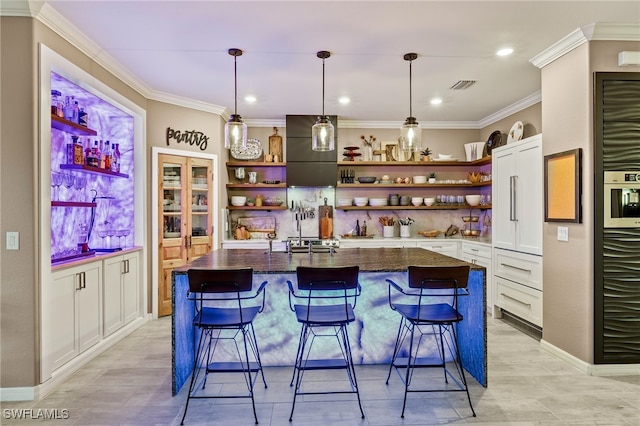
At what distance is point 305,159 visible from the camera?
588 cm

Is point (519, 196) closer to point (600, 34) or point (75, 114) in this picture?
point (600, 34)

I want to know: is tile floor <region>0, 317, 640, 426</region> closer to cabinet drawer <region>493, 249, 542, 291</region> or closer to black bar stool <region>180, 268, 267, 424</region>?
black bar stool <region>180, 268, 267, 424</region>

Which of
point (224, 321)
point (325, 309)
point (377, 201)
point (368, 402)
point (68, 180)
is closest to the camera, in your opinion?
point (224, 321)

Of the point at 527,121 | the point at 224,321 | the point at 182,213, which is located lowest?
the point at 224,321

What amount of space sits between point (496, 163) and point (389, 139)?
1.90 meters

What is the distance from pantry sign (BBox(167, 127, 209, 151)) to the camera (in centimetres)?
493

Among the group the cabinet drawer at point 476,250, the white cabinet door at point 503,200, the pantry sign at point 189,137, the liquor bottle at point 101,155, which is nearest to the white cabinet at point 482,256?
the cabinet drawer at point 476,250

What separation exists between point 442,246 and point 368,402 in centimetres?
347

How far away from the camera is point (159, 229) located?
4.79 meters

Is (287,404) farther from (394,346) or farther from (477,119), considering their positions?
(477,119)

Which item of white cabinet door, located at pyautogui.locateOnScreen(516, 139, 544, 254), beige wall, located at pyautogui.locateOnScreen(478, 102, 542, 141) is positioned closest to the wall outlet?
white cabinet door, located at pyautogui.locateOnScreen(516, 139, 544, 254)

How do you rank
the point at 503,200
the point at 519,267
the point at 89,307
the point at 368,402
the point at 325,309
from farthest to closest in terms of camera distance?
the point at 503,200 < the point at 519,267 < the point at 89,307 < the point at 325,309 < the point at 368,402

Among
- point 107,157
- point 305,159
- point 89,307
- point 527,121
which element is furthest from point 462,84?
point 89,307

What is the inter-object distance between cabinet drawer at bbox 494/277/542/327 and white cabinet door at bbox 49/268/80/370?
4.38 metres
